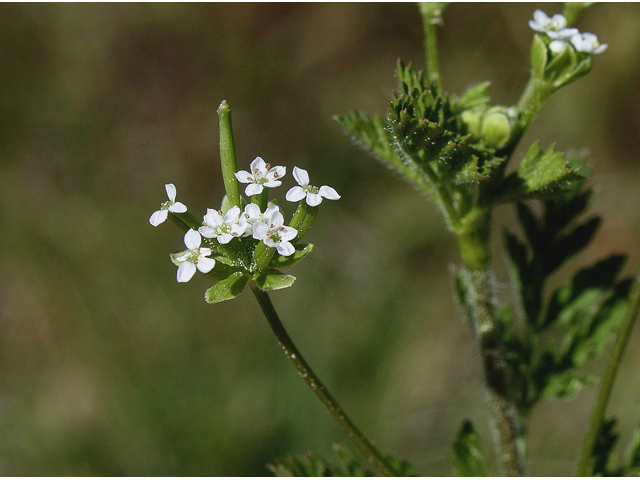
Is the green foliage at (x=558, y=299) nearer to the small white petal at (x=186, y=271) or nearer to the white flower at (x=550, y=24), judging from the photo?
the white flower at (x=550, y=24)

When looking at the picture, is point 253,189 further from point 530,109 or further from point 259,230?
point 530,109

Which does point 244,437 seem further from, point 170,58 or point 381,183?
point 170,58

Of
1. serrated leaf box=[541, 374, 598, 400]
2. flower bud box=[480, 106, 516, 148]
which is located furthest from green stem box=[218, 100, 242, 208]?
serrated leaf box=[541, 374, 598, 400]

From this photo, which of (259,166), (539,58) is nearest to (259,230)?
(259,166)

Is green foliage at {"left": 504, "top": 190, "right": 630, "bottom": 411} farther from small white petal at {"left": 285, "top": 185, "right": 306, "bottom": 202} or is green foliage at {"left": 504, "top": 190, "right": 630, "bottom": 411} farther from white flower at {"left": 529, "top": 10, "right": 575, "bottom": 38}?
small white petal at {"left": 285, "top": 185, "right": 306, "bottom": 202}

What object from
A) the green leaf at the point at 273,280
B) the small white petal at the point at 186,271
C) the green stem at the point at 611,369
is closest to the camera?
the green leaf at the point at 273,280

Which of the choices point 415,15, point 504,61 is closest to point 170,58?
point 415,15

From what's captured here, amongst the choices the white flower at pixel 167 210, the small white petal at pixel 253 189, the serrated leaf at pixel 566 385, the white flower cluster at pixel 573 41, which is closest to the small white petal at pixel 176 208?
the white flower at pixel 167 210
